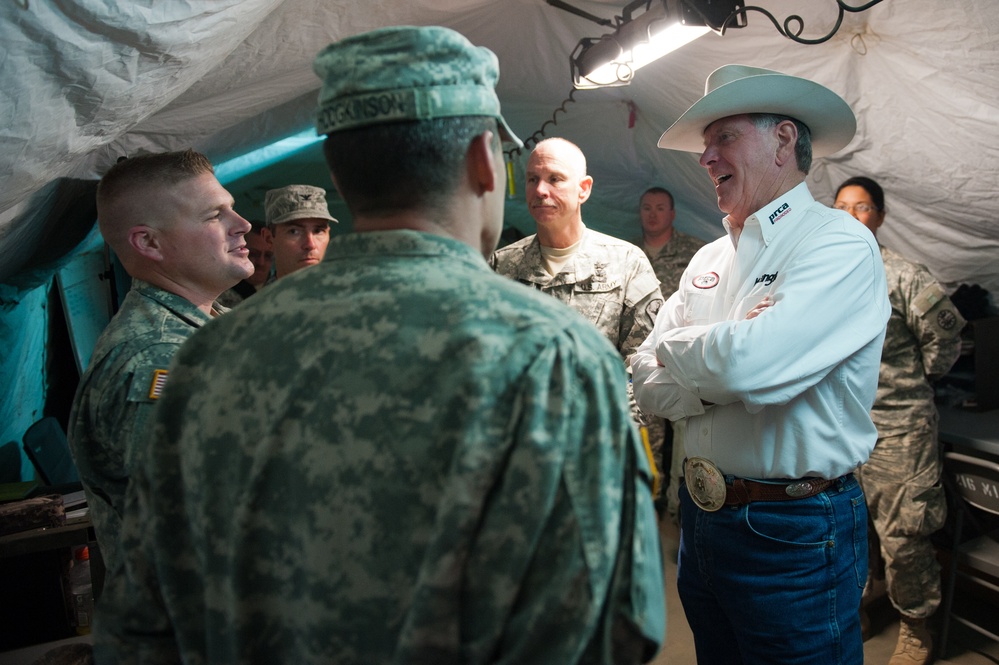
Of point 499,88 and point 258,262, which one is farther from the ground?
point 499,88

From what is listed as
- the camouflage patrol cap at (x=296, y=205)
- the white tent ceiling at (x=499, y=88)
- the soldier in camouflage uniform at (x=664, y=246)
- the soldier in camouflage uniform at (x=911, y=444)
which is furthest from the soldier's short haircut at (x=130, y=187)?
the soldier in camouflage uniform at (x=664, y=246)

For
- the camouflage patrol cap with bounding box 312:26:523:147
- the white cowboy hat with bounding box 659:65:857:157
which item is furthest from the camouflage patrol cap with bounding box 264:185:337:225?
the camouflage patrol cap with bounding box 312:26:523:147

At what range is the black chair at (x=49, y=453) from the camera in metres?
3.32

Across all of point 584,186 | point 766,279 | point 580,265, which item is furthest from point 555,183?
point 766,279

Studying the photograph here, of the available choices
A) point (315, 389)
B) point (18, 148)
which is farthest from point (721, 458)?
point (18, 148)

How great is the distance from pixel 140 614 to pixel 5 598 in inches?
95.8

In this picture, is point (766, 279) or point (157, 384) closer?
point (157, 384)

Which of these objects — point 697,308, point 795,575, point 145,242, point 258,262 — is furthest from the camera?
point 258,262

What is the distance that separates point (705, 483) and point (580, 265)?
4.15 ft

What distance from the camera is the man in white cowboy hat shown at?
160 cm

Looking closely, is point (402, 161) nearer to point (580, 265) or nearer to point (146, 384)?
point (146, 384)

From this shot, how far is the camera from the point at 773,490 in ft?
5.41

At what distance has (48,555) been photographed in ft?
9.12

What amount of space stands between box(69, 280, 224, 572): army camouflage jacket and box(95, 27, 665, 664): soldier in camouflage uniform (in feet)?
2.04
